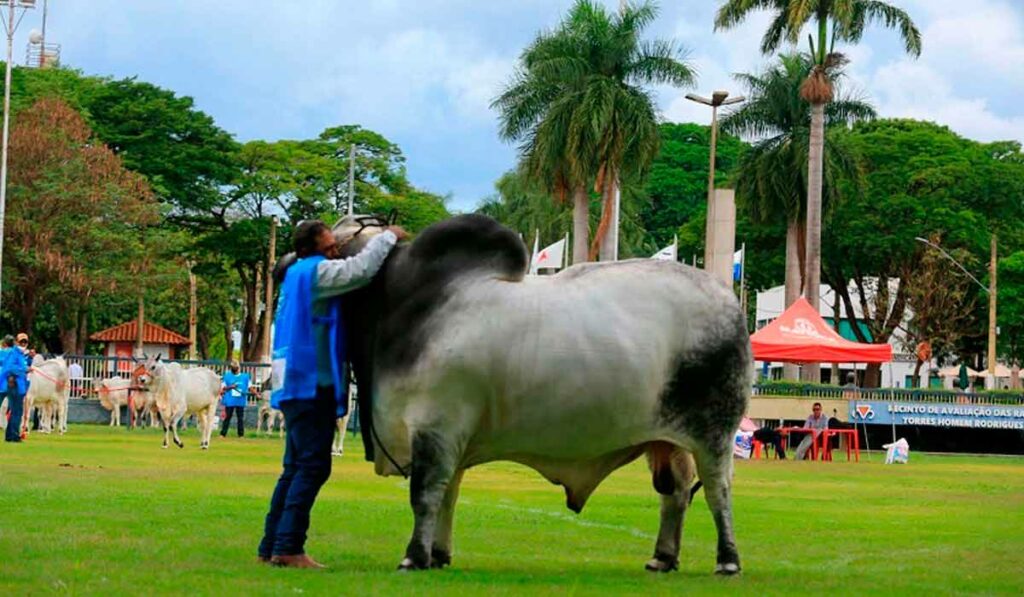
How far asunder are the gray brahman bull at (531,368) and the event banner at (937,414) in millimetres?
41660

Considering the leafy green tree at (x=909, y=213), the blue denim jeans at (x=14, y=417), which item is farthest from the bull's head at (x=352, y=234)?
the leafy green tree at (x=909, y=213)

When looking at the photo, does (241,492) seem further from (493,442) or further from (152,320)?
(152,320)

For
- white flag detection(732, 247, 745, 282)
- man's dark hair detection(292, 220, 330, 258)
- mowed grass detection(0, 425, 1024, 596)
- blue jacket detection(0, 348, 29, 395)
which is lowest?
mowed grass detection(0, 425, 1024, 596)

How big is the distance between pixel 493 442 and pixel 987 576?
3871mm

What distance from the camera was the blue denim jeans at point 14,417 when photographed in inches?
1372

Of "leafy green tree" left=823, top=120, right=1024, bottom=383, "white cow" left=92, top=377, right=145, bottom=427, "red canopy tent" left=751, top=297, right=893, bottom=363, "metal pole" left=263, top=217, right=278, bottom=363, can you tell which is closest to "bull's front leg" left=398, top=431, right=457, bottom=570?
"red canopy tent" left=751, top=297, right=893, bottom=363

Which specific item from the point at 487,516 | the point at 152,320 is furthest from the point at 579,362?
the point at 152,320

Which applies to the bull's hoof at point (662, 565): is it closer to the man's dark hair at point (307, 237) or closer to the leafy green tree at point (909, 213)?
the man's dark hair at point (307, 237)

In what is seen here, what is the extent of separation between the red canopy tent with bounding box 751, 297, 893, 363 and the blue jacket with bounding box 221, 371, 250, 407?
1378 cm

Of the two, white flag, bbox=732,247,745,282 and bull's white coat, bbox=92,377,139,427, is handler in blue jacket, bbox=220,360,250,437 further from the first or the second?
white flag, bbox=732,247,745,282

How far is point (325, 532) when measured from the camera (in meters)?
15.0

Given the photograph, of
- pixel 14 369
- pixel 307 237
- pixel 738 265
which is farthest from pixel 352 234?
pixel 738 265

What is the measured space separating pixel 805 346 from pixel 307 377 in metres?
37.1

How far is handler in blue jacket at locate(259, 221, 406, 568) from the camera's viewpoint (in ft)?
38.5
